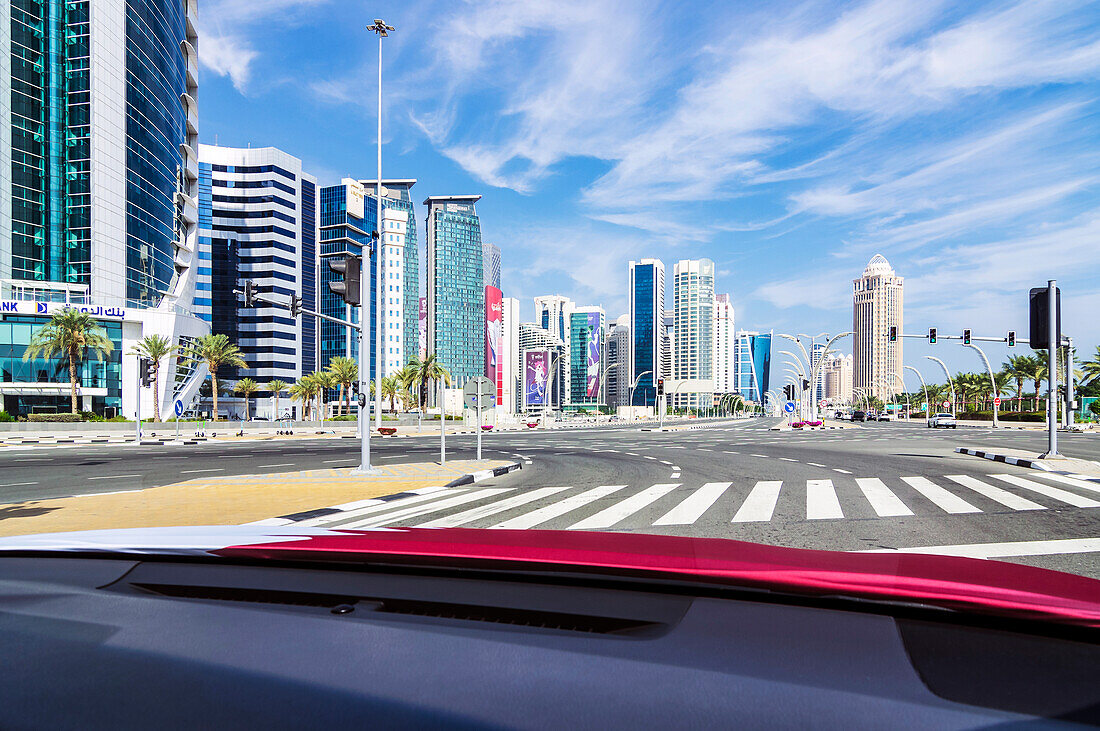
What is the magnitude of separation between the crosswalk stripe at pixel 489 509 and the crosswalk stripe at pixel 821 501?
4.45 metres

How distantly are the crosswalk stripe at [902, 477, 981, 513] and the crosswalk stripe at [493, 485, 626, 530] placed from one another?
528cm

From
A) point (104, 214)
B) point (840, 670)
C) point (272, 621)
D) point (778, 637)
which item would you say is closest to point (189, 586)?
point (272, 621)

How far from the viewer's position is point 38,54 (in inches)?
2281

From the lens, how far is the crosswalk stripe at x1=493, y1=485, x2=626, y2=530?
830cm

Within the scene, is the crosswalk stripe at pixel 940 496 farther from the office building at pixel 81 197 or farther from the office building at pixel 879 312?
the office building at pixel 879 312

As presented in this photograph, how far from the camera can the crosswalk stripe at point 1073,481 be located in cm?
1142

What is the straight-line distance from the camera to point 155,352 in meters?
50.9

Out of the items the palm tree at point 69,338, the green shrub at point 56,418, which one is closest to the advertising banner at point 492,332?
the palm tree at point 69,338

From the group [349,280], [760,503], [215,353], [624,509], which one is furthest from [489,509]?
[215,353]

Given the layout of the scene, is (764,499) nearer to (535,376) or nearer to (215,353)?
(215,353)

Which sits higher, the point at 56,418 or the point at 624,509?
the point at 624,509

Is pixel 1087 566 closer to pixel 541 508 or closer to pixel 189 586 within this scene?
pixel 541 508

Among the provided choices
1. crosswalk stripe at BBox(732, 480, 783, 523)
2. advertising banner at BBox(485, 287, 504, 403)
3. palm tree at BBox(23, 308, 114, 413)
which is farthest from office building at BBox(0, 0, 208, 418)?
crosswalk stripe at BBox(732, 480, 783, 523)

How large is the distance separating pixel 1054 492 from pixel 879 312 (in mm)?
194765
